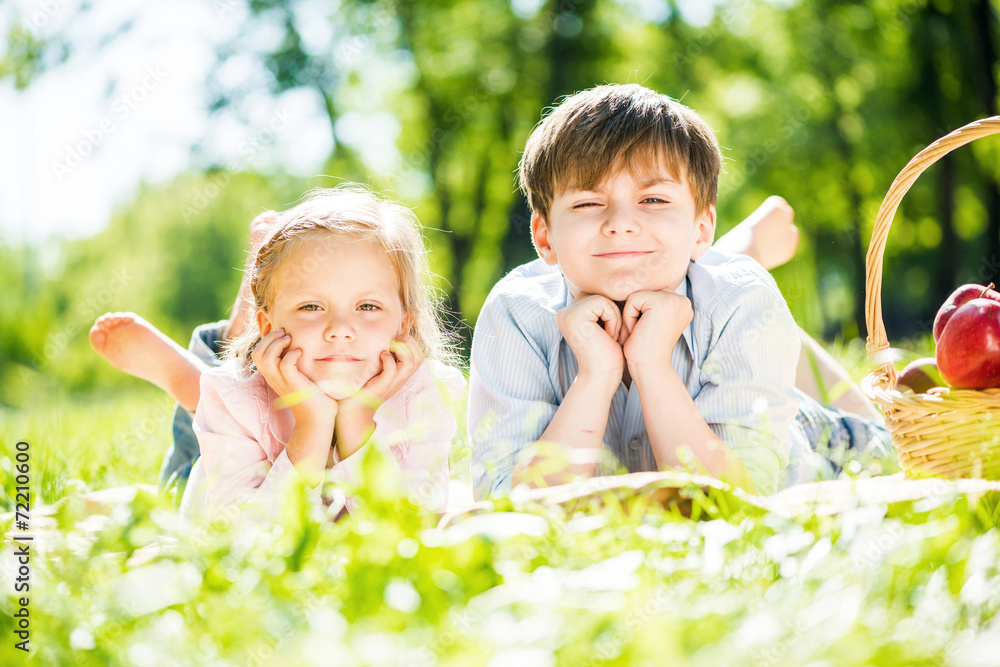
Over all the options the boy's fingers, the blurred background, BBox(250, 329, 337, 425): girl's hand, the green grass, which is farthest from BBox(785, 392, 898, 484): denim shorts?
the blurred background

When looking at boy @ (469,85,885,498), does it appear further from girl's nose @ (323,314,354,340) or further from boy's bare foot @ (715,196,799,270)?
boy's bare foot @ (715,196,799,270)

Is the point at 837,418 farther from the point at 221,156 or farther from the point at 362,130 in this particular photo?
the point at 362,130

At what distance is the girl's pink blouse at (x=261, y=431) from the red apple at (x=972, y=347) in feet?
4.11

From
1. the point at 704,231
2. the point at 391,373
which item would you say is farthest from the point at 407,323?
the point at 704,231

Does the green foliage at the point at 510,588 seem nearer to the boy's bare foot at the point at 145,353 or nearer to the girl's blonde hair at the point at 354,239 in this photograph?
the girl's blonde hair at the point at 354,239

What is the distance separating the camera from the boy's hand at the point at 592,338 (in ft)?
6.54

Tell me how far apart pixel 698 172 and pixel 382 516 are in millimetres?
1357

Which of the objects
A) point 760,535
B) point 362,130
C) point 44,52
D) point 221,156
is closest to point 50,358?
point 44,52

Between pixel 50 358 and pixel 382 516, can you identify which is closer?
pixel 382 516

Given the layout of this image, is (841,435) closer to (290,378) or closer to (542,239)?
(542,239)

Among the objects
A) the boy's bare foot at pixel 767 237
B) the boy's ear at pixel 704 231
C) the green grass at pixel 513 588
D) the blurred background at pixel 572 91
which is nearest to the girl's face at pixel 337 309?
the green grass at pixel 513 588

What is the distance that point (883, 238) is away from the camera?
2.05 metres

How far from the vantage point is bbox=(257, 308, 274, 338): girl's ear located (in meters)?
2.19

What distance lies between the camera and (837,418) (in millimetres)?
2922
